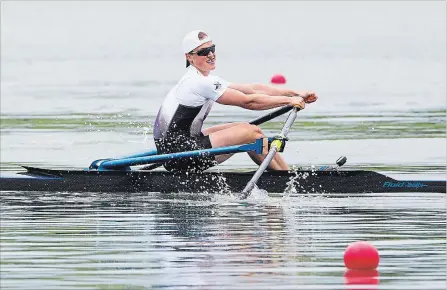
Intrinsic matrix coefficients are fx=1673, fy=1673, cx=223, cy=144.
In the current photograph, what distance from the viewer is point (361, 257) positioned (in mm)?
10281

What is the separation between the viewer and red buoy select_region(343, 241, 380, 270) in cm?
1026

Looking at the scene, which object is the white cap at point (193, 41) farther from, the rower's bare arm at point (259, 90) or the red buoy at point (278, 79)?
the red buoy at point (278, 79)

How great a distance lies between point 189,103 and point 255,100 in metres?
0.58

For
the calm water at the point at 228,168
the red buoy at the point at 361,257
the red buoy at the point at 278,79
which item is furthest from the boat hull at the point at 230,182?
the red buoy at the point at 278,79

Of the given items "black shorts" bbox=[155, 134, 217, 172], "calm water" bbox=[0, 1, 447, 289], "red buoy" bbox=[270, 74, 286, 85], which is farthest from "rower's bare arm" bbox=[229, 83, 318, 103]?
"red buoy" bbox=[270, 74, 286, 85]

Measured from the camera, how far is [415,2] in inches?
2512

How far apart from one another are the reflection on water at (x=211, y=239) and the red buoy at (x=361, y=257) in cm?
8

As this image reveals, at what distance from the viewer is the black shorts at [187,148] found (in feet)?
47.2

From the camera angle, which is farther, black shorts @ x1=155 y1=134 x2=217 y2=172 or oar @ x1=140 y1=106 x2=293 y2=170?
oar @ x1=140 y1=106 x2=293 y2=170

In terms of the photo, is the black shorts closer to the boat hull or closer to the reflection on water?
the boat hull

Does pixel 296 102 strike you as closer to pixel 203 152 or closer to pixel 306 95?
pixel 306 95

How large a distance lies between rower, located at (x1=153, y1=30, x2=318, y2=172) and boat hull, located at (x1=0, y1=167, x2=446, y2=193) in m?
0.21

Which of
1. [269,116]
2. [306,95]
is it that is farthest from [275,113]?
[306,95]

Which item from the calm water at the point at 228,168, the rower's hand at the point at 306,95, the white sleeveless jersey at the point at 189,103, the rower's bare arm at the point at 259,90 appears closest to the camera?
the calm water at the point at 228,168
